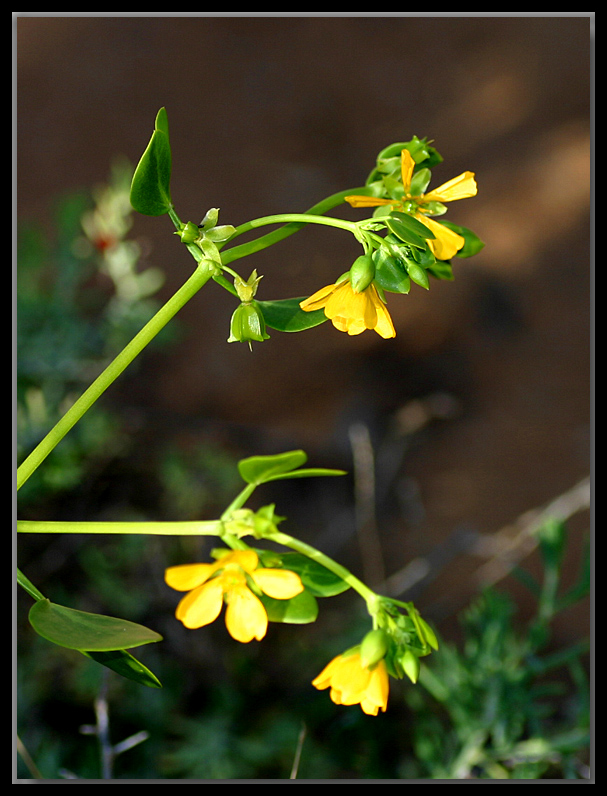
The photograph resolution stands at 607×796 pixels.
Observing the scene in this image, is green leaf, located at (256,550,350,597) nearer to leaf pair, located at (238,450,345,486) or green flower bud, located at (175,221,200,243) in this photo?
leaf pair, located at (238,450,345,486)

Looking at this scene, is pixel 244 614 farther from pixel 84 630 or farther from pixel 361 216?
pixel 361 216

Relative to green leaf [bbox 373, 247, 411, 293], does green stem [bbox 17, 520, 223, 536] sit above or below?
below

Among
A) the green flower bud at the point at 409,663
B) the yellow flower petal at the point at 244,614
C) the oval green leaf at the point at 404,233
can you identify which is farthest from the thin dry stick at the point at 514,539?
the oval green leaf at the point at 404,233

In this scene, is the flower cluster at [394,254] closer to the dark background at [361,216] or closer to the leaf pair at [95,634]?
the leaf pair at [95,634]

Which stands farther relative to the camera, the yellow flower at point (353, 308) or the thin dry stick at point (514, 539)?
the thin dry stick at point (514, 539)

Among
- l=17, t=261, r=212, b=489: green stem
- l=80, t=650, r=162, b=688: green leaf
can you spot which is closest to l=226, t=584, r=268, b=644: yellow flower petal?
l=80, t=650, r=162, b=688: green leaf

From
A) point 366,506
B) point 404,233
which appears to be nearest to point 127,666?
point 404,233
